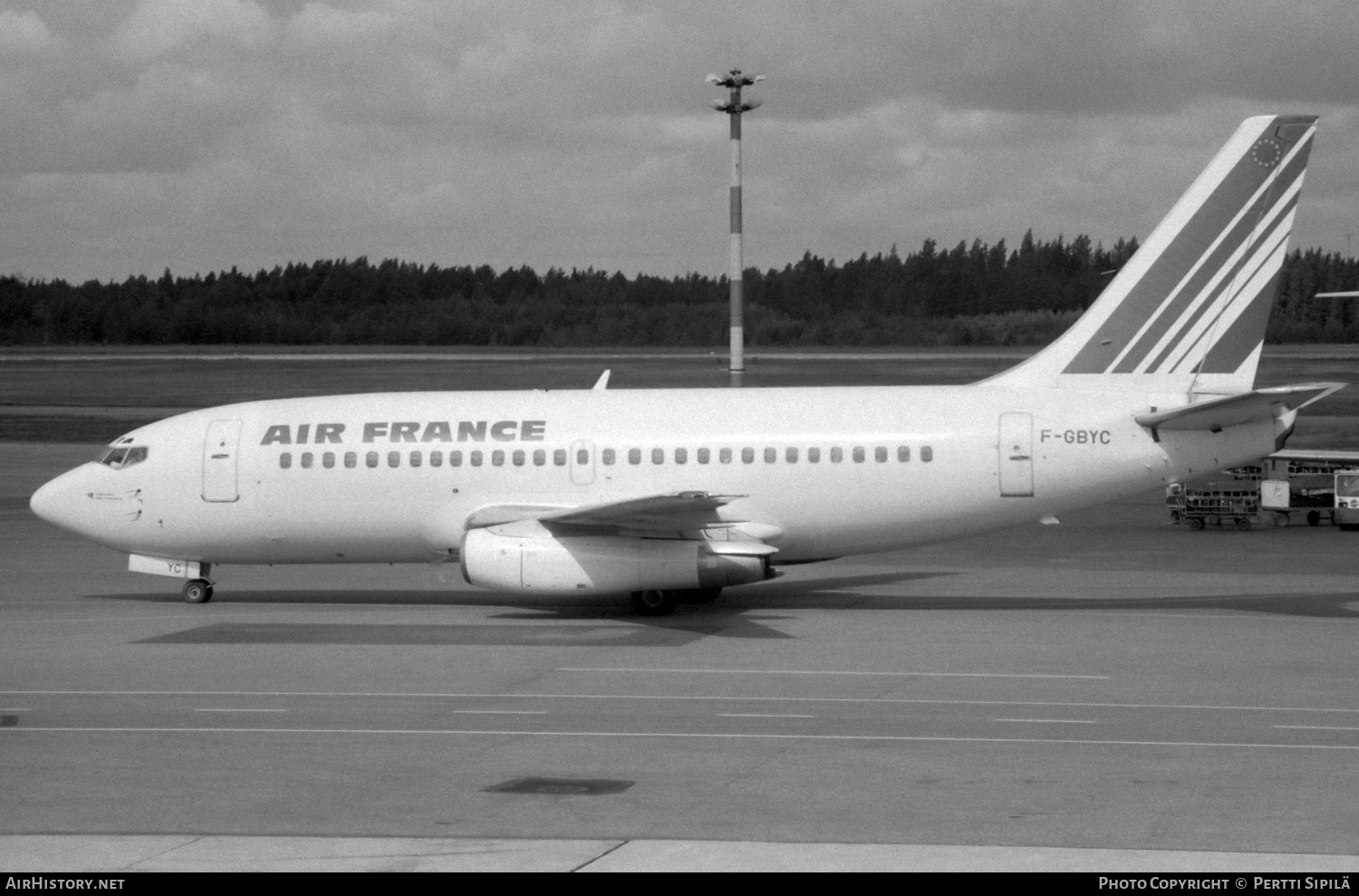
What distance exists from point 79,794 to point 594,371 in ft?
249

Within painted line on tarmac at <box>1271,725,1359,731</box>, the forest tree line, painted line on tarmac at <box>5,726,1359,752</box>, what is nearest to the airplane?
painted line on tarmac at <box>5,726,1359,752</box>

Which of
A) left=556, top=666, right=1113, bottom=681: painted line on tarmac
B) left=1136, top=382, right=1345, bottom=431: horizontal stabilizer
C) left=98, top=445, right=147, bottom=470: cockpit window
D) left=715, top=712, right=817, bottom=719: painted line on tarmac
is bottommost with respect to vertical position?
→ left=556, top=666, right=1113, bottom=681: painted line on tarmac

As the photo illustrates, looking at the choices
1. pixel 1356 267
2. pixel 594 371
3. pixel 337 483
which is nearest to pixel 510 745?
pixel 337 483

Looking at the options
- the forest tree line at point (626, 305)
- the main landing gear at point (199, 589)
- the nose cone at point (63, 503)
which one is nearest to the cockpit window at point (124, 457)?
the nose cone at point (63, 503)

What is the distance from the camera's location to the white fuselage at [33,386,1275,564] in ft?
97.9

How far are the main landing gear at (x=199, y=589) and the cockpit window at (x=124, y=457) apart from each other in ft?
7.97

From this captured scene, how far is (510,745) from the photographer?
756 inches

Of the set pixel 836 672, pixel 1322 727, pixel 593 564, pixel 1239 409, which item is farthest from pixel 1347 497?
pixel 1322 727

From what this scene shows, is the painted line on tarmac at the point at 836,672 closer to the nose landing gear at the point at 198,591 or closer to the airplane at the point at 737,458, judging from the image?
the airplane at the point at 737,458

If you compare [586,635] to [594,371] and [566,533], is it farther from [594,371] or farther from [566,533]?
[594,371]

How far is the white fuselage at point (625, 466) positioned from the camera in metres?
29.8

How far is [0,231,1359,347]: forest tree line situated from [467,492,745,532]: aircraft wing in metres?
47.7

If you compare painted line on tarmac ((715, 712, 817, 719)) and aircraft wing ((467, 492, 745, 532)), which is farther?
aircraft wing ((467, 492, 745, 532))

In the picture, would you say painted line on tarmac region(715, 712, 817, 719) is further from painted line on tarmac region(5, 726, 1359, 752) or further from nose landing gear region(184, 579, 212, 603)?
nose landing gear region(184, 579, 212, 603)
